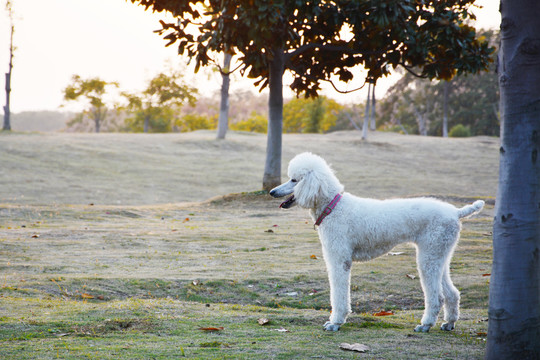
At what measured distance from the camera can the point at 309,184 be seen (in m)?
5.96

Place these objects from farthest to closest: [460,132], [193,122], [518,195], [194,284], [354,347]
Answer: [193,122]
[460,132]
[194,284]
[354,347]
[518,195]

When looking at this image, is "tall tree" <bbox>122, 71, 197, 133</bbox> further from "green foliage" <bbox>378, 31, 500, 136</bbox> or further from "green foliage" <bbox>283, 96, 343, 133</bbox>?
"green foliage" <bbox>378, 31, 500, 136</bbox>

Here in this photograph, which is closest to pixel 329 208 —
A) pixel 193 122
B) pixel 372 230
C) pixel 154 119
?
pixel 372 230

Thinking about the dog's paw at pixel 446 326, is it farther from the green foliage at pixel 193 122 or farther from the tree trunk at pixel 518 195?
the green foliage at pixel 193 122

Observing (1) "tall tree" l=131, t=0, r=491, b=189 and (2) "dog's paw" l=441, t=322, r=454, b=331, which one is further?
(1) "tall tree" l=131, t=0, r=491, b=189

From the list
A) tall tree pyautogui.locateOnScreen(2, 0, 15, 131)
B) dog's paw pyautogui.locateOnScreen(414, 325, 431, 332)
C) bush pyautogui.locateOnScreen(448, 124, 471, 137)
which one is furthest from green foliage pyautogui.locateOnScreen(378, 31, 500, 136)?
dog's paw pyautogui.locateOnScreen(414, 325, 431, 332)

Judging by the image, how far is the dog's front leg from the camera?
5.61m

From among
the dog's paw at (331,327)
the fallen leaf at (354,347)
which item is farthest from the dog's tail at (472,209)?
the fallen leaf at (354,347)

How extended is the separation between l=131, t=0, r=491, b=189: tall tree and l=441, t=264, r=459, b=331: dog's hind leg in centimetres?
822

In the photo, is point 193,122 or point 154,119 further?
point 193,122

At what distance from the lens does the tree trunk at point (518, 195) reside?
395cm

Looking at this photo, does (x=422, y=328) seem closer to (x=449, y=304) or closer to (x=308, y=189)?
(x=449, y=304)

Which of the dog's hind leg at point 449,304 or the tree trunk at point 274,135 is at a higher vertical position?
the tree trunk at point 274,135

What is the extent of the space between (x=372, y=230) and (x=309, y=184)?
827 mm
